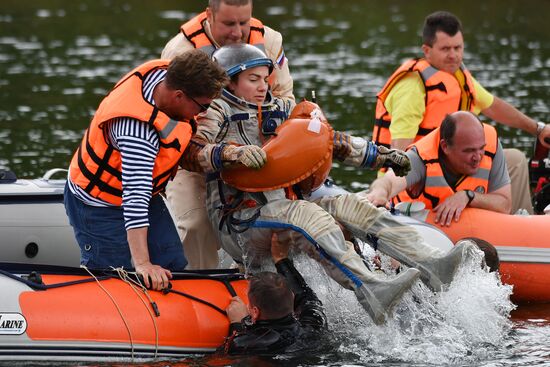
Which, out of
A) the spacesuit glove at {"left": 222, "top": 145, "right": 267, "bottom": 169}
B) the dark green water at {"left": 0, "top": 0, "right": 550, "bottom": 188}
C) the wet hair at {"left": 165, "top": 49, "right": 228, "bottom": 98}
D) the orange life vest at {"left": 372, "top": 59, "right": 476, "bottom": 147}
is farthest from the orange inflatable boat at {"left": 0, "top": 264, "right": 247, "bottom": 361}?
the dark green water at {"left": 0, "top": 0, "right": 550, "bottom": 188}

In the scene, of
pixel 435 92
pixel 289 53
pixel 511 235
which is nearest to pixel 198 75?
pixel 511 235

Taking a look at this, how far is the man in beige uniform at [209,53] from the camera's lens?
7.18 meters

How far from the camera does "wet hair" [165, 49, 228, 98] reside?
6086mm

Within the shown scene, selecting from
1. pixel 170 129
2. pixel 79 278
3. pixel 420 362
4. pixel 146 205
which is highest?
pixel 170 129

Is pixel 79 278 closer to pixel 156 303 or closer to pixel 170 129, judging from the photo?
pixel 156 303

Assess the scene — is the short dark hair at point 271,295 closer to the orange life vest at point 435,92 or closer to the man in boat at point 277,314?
the man in boat at point 277,314

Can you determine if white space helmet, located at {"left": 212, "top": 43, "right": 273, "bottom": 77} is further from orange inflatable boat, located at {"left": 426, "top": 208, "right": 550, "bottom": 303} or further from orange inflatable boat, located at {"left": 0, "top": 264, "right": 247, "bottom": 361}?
orange inflatable boat, located at {"left": 426, "top": 208, "right": 550, "bottom": 303}

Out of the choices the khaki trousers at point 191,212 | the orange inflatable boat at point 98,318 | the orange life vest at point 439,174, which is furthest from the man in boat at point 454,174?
the orange inflatable boat at point 98,318

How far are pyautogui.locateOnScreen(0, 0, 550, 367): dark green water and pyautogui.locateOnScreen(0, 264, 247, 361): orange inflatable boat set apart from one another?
71.2 inches

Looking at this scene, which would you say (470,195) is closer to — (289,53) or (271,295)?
(271,295)

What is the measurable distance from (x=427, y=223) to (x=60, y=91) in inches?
362

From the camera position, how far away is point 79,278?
6.60 metres

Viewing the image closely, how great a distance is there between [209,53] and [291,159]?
1.33 meters

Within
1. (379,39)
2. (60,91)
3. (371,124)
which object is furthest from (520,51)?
(60,91)
